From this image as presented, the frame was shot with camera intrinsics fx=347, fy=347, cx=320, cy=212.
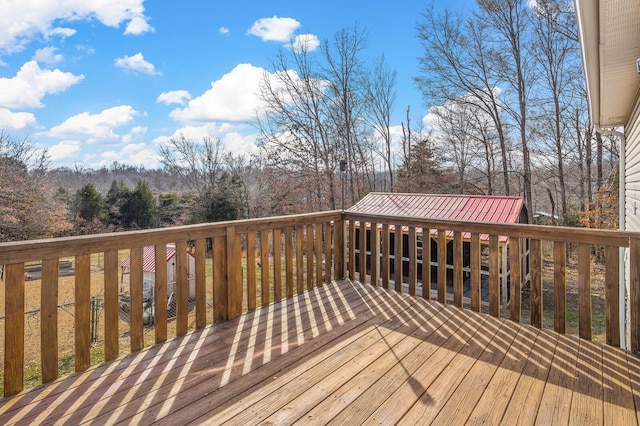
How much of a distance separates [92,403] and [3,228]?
14.2 meters

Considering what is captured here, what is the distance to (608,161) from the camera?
34.4 feet

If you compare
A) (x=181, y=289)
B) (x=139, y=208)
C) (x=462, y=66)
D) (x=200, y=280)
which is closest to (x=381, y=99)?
(x=462, y=66)

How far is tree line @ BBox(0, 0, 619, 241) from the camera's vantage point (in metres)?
10.8

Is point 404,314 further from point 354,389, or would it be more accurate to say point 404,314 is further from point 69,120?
point 69,120

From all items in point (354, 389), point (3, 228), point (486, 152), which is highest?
point (486, 152)

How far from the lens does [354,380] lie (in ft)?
6.48

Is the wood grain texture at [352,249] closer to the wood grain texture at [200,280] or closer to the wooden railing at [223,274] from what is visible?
the wooden railing at [223,274]

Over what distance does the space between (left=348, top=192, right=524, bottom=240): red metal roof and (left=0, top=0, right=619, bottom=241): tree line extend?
146 centimetres

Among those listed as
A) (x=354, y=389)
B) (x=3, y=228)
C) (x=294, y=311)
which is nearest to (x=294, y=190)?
(x=3, y=228)

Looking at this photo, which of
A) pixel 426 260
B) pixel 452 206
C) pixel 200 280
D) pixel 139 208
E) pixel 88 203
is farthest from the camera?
pixel 139 208

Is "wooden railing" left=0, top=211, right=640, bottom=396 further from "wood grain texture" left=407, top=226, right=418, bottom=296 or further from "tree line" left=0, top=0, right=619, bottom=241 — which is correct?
"tree line" left=0, top=0, right=619, bottom=241

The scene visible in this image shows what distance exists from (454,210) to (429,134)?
25.3 feet

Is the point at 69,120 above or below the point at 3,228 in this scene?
above

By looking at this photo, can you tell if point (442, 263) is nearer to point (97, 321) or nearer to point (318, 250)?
point (318, 250)
